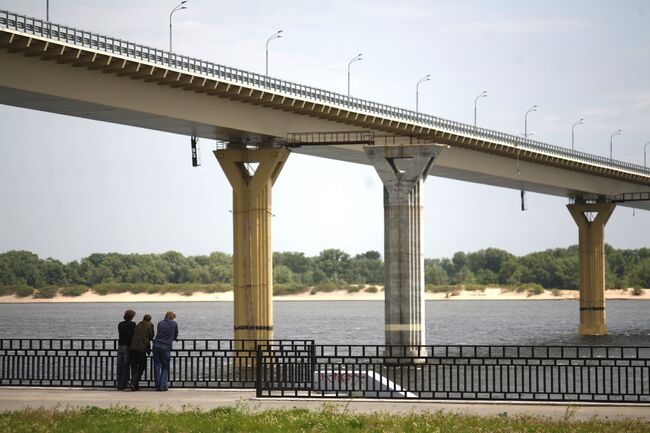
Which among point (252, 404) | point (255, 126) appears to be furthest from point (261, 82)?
point (252, 404)

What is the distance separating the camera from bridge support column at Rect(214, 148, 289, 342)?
5975 centimetres

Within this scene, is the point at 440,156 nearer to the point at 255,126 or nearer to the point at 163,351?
the point at 255,126

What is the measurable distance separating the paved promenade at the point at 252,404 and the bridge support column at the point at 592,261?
7318 centimetres

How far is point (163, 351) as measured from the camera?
31.8m

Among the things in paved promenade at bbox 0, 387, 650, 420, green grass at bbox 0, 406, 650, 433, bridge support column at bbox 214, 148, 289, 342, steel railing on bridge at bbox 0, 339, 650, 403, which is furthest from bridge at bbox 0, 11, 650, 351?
green grass at bbox 0, 406, 650, 433

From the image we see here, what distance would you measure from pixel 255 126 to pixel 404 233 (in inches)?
363

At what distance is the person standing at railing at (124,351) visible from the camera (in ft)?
105

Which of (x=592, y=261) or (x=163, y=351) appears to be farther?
(x=592, y=261)

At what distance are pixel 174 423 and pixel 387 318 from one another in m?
38.5

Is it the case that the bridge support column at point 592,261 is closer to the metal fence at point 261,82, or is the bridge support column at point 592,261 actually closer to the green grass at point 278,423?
the metal fence at point 261,82

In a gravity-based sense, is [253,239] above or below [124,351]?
above

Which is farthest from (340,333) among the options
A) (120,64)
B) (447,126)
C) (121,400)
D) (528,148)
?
(121,400)

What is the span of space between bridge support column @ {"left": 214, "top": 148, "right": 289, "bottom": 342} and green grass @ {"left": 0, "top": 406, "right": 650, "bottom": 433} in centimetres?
3348

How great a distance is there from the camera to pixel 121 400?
29.6 m
